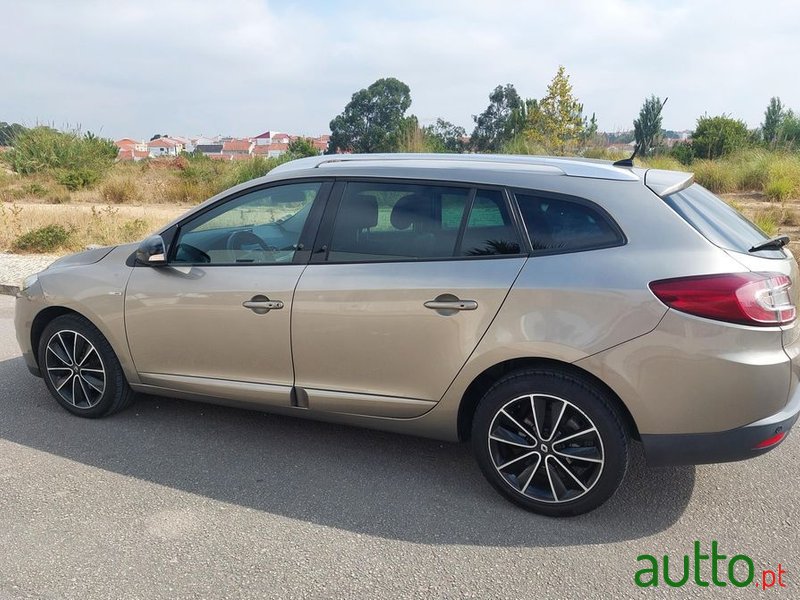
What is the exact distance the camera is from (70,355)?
4.54 m

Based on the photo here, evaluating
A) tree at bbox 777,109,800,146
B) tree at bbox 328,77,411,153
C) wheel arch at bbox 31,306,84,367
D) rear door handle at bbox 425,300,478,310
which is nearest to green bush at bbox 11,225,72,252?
wheel arch at bbox 31,306,84,367

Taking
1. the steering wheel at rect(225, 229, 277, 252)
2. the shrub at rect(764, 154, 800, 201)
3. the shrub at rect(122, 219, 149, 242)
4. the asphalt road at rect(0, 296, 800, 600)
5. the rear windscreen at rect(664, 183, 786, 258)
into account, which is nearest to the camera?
the asphalt road at rect(0, 296, 800, 600)

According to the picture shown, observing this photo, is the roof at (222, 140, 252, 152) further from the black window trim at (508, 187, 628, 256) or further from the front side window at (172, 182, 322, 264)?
the black window trim at (508, 187, 628, 256)

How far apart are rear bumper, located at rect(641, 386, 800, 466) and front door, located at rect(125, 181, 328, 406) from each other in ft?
6.41

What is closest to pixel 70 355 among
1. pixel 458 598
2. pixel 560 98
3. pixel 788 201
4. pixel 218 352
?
pixel 218 352

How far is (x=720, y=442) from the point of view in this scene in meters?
3.02

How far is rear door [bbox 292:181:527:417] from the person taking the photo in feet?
11.0

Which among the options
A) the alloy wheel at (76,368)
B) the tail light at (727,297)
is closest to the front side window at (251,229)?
the alloy wheel at (76,368)

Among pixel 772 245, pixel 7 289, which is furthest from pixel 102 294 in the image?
pixel 7 289

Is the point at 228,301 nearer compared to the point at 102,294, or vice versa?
the point at 228,301

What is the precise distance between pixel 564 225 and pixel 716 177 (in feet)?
Answer: 49.2

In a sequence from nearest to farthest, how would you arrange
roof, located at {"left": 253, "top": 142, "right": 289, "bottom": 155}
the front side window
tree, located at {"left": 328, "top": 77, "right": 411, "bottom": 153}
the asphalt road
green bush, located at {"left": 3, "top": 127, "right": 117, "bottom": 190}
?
the asphalt road < the front side window < green bush, located at {"left": 3, "top": 127, "right": 117, "bottom": 190} < roof, located at {"left": 253, "top": 142, "right": 289, "bottom": 155} < tree, located at {"left": 328, "top": 77, "right": 411, "bottom": 153}

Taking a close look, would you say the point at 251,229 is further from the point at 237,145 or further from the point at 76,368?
the point at 237,145

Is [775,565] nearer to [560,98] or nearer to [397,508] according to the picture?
[397,508]
